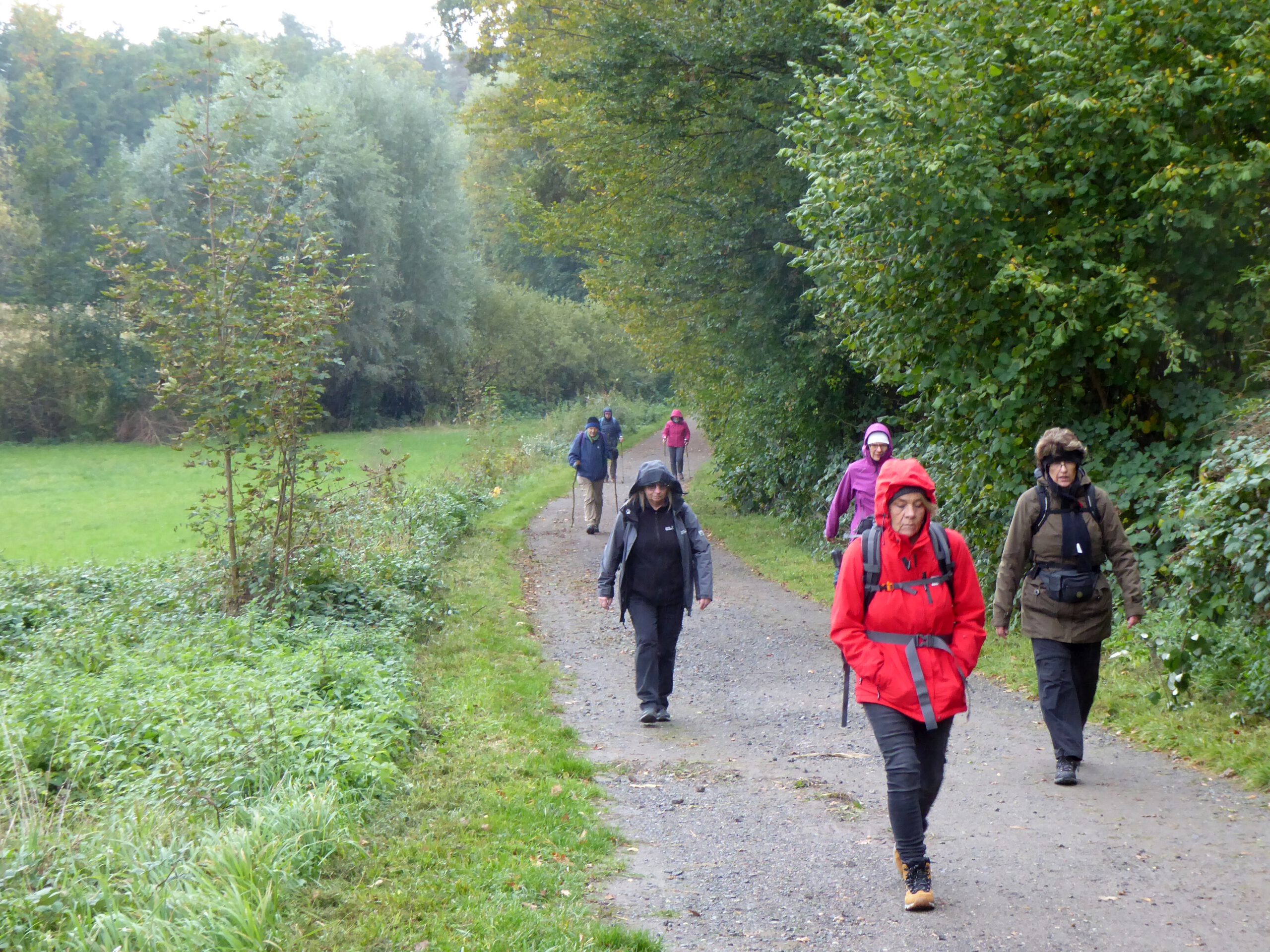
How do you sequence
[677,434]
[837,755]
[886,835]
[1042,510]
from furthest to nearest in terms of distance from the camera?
1. [677,434]
2. [837,755]
3. [1042,510]
4. [886,835]

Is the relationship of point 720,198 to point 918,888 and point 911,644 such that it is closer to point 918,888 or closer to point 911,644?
point 911,644

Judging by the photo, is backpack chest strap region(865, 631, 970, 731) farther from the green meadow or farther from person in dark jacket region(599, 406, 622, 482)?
person in dark jacket region(599, 406, 622, 482)

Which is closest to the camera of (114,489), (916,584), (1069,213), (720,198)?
(916,584)

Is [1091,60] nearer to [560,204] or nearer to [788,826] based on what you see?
[788,826]

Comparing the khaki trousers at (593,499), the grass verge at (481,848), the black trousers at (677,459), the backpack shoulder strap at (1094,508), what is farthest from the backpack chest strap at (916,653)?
the black trousers at (677,459)

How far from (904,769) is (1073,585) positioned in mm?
2127

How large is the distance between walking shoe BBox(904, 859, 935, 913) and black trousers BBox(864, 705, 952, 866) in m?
0.03

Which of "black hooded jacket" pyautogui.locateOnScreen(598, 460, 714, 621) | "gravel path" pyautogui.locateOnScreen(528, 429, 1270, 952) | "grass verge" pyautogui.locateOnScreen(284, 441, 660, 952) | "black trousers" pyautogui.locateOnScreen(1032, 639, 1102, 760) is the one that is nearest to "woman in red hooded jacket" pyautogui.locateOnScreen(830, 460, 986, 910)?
"gravel path" pyautogui.locateOnScreen(528, 429, 1270, 952)

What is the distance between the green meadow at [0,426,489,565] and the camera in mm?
19172

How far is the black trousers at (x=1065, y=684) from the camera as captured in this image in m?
6.42

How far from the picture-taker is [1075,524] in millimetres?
6340

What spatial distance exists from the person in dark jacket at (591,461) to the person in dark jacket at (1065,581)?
43.5 feet

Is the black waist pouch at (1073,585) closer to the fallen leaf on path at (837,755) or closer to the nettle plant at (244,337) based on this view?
the fallen leaf on path at (837,755)

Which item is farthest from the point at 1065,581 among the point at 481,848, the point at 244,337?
the point at 244,337
